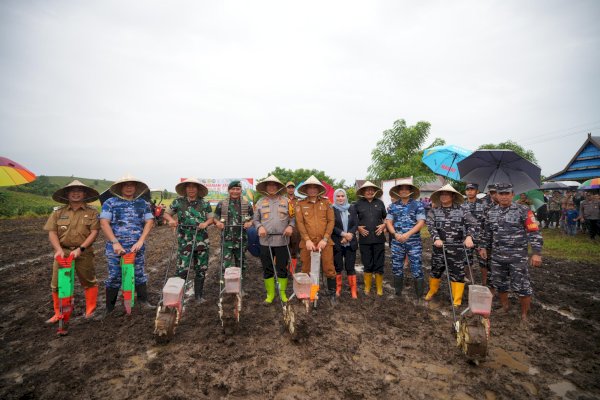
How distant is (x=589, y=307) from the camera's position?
463 cm

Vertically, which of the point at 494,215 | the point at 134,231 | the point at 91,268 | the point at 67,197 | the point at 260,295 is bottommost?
the point at 260,295

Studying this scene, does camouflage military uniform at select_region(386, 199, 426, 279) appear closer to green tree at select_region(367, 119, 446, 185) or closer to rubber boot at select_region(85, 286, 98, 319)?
rubber boot at select_region(85, 286, 98, 319)

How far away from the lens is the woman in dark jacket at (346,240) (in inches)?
199

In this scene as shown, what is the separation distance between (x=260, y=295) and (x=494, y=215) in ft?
14.6

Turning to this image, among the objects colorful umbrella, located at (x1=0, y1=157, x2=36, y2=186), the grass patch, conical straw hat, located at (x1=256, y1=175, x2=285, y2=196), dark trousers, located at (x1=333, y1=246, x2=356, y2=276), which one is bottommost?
the grass patch

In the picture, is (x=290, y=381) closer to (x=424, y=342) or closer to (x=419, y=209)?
(x=424, y=342)

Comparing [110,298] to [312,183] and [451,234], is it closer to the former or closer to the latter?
[312,183]

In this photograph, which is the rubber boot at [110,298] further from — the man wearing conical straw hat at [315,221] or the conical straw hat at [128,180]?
the man wearing conical straw hat at [315,221]

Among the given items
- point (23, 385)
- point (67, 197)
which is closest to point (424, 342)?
point (23, 385)

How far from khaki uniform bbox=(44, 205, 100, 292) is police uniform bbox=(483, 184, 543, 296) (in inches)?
252

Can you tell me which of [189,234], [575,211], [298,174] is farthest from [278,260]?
[298,174]

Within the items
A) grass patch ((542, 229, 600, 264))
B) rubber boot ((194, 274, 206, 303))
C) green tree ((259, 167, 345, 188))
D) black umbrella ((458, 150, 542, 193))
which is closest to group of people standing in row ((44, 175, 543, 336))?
rubber boot ((194, 274, 206, 303))

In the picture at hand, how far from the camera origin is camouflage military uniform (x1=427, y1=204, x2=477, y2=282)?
4.51 metres

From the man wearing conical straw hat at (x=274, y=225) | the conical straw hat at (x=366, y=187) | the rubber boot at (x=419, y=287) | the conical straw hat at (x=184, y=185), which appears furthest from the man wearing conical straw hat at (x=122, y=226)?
the rubber boot at (x=419, y=287)
